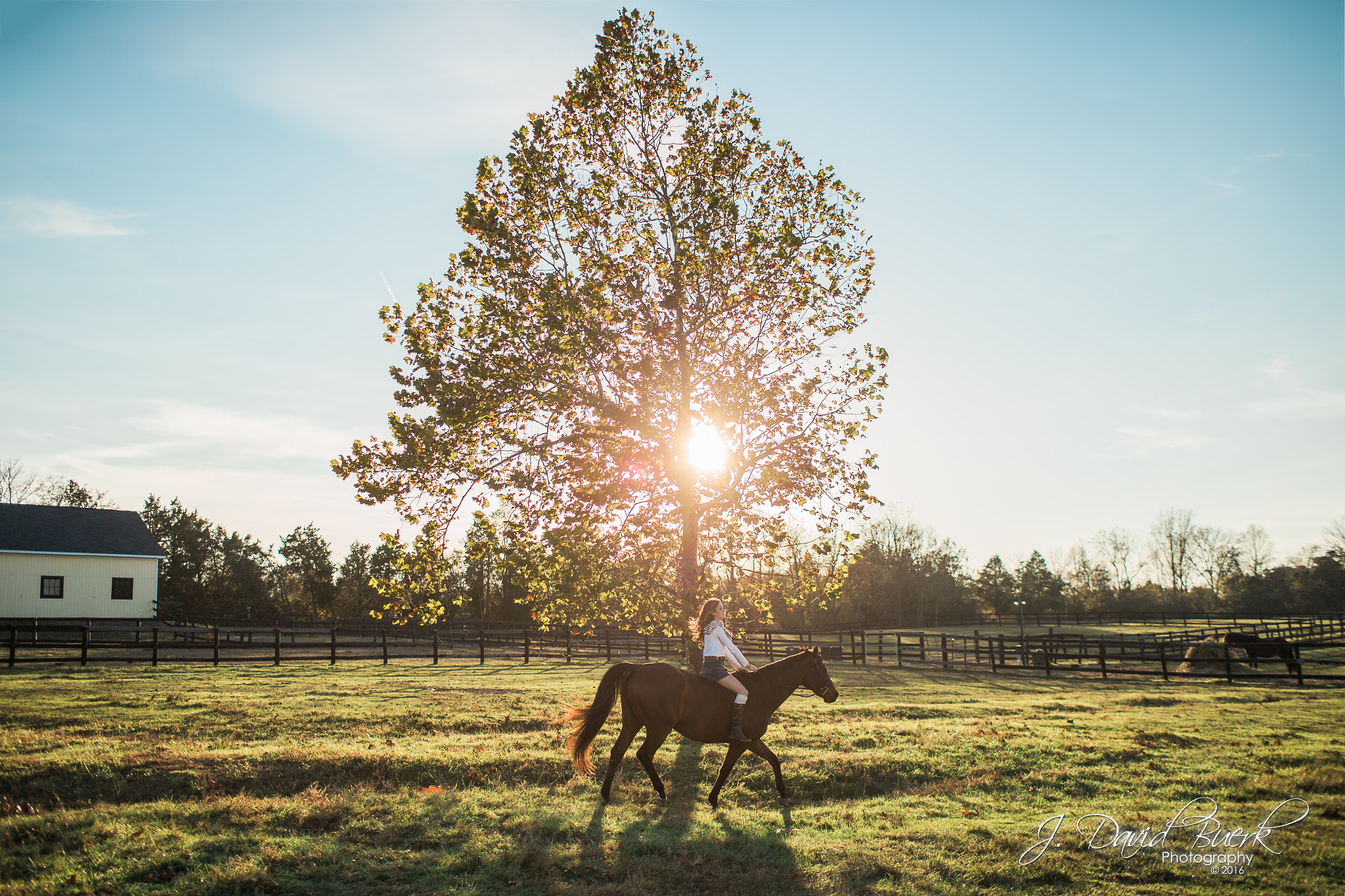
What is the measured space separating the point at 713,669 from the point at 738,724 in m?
0.66

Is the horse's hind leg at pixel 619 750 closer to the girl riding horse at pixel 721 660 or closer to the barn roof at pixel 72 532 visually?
the girl riding horse at pixel 721 660

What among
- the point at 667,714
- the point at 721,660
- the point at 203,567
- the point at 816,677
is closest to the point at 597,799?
the point at 667,714

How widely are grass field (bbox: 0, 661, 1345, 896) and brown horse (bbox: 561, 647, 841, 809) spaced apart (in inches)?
17.0

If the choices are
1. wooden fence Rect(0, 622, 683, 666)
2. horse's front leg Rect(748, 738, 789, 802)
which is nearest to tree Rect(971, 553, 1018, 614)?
wooden fence Rect(0, 622, 683, 666)

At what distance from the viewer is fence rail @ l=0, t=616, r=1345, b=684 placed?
22.2 meters

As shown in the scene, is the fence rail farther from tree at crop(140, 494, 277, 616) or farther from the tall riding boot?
tree at crop(140, 494, 277, 616)

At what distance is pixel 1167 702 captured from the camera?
17.3 meters

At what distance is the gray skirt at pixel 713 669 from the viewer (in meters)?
8.12

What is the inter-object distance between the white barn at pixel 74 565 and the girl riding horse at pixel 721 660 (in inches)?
1662

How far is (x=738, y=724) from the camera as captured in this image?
8.06 m

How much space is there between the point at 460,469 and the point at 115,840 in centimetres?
682

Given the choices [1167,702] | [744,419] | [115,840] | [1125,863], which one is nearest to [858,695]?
[1167,702]

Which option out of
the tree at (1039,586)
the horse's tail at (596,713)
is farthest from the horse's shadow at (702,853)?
the tree at (1039,586)

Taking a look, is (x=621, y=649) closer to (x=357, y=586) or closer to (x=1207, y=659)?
(x=1207, y=659)
